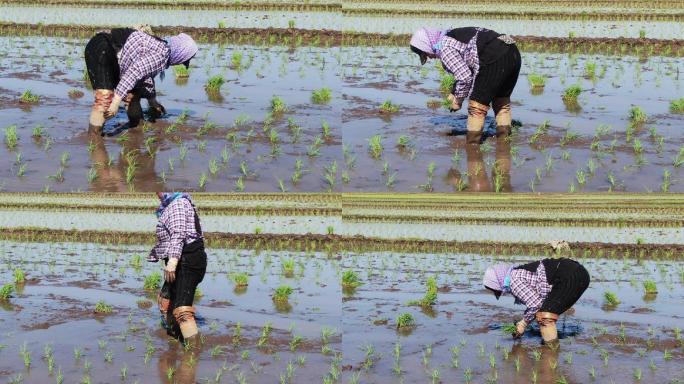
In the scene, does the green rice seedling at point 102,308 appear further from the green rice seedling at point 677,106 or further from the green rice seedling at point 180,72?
the green rice seedling at point 677,106

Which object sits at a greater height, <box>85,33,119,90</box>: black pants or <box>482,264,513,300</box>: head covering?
<box>85,33,119,90</box>: black pants

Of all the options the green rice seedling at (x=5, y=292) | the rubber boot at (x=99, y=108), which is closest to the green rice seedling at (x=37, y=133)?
the rubber boot at (x=99, y=108)

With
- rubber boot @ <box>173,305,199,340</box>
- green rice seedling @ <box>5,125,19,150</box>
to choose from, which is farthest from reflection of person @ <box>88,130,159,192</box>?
rubber boot @ <box>173,305,199,340</box>

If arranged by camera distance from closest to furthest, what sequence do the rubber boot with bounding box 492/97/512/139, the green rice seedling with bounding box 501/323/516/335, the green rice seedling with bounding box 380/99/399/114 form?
1. the green rice seedling with bounding box 501/323/516/335
2. the rubber boot with bounding box 492/97/512/139
3. the green rice seedling with bounding box 380/99/399/114

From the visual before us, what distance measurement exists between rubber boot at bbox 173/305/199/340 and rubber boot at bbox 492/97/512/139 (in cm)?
292

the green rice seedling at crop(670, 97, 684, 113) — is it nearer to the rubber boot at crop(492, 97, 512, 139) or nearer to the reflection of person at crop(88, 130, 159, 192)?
the rubber boot at crop(492, 97, 512, 139)

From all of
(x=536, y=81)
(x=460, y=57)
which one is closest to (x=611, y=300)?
(x=460, y=57)

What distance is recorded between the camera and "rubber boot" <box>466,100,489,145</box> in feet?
32.4

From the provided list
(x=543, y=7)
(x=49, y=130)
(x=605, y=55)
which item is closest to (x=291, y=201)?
(x=49, y=130)

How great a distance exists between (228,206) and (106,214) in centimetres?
111

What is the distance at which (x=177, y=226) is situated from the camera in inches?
332

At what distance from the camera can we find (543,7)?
14992mm

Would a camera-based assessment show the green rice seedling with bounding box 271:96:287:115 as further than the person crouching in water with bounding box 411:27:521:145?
Yes

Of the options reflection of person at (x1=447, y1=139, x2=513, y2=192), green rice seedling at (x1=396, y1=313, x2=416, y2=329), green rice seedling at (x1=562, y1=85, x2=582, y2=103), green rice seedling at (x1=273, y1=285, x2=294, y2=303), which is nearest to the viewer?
green rice seedling at (x1=396, y1=313, x2=416, y2=329)
